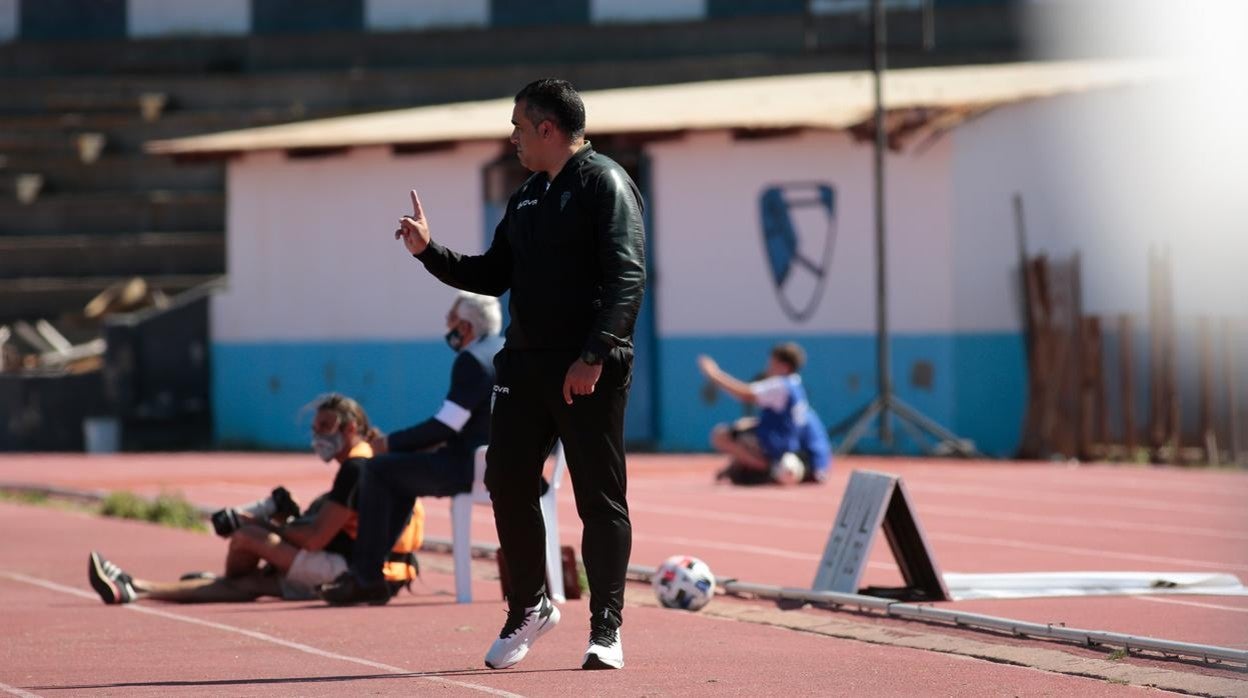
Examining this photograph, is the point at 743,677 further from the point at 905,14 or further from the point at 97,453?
the point at 905,14

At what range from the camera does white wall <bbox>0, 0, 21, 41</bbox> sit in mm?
37125

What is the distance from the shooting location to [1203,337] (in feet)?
73.8

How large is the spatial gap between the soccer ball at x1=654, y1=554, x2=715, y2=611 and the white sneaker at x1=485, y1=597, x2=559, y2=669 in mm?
2371

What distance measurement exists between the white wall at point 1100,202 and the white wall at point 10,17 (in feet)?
63.3

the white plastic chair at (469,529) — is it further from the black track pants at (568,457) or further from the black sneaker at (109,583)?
the black track pants at (568,457)

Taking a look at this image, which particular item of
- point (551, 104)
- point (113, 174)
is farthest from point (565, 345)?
point (113, 174)

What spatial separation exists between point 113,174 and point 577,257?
85.2 ft

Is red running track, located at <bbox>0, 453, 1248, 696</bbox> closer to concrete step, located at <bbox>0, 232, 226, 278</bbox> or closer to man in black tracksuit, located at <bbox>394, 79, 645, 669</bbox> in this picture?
man in black tracksuit, located at <bbox>394, 79, 645, 669</bbox>

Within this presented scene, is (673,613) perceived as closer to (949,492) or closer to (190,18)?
(949,492)

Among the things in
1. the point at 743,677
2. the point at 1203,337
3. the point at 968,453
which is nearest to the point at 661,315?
the point at 968,453

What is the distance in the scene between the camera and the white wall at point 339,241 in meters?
26.4

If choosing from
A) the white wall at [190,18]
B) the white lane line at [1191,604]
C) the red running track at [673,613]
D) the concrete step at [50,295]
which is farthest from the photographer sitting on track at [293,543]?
the white wall at [190,18]

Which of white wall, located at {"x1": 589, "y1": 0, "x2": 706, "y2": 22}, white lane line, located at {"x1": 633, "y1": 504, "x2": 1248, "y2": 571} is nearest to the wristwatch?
white lane line, located at {"x1": 633, "y1": 504, "x2": 1248, "y2": 571}

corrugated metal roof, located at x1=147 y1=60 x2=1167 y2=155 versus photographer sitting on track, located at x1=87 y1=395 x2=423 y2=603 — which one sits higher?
corrugated metal roof, located at x1=147 y1=60 x2=1167 y2=155
